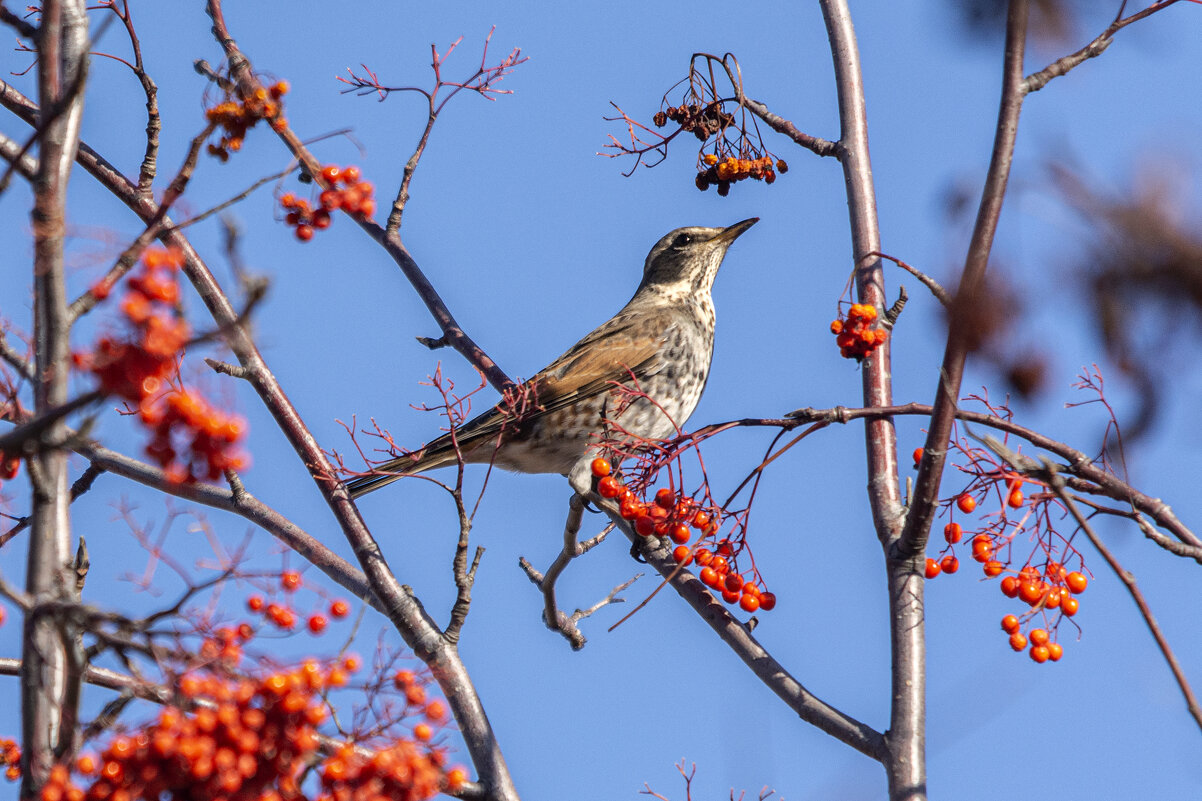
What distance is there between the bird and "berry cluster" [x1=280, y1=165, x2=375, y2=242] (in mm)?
2890

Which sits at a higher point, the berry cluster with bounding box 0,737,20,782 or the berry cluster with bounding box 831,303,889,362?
the berry cluster with bounding box 831,303,889,362

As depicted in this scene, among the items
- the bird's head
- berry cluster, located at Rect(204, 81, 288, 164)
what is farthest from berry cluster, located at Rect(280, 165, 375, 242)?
the bird's head

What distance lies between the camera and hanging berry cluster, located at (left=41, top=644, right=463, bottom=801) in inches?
92.0

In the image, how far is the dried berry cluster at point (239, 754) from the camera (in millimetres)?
2340

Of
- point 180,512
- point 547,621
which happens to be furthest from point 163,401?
point 547,621

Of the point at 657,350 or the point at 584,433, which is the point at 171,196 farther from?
the point at 657,350

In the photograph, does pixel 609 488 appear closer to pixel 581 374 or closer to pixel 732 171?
pixel 732 171

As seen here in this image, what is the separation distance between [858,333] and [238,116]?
1963 millimetres

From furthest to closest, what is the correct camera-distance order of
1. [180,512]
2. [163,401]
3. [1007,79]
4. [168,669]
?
[1007,79], [180,512], [168,669], [163,401]

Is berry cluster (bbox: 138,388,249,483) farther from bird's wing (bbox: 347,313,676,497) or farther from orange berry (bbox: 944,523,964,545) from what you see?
bird's wing (bbox: 347,313,676,497)

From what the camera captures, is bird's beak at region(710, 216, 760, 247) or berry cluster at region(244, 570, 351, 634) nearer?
berry cluster at region(244, 570, 351, 634)

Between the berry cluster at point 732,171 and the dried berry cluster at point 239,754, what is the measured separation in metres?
3.40

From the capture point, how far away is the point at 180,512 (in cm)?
280

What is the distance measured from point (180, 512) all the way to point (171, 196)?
2.32 ft
